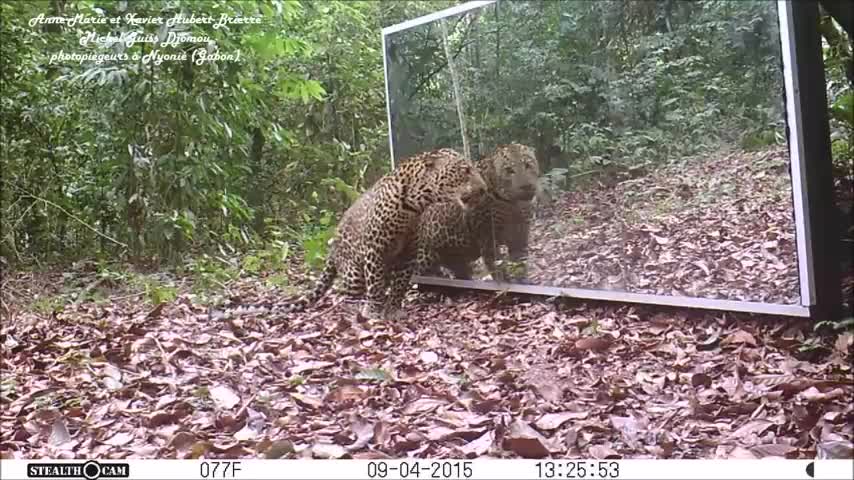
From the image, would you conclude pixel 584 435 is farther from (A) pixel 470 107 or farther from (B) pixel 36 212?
(B) pixel 36 212

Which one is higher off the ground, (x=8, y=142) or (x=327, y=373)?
(x=8, y=142)

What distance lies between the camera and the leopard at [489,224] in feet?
6.11

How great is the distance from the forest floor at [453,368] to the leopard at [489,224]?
0.19 ft

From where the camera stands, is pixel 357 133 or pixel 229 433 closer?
pixel 229 433

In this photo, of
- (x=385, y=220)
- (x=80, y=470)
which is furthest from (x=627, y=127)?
(x=80, y=470)

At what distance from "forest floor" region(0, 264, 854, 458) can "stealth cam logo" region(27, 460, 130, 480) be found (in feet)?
0.11

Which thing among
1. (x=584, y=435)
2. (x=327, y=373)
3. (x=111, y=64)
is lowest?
(x=584, y=435)

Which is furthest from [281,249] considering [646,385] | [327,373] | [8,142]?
[646,385]

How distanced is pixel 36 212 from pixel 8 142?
6.9 inches

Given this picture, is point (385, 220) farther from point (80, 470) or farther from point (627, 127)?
point (80, 470)

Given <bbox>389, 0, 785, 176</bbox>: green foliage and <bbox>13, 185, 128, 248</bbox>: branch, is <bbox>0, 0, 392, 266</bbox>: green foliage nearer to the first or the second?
<bbox>13, 185, 128, 248</bbox>: branch

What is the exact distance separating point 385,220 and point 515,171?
A: 324 millimetres

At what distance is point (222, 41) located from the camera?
6.05ft

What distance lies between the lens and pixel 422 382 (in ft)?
5.95
